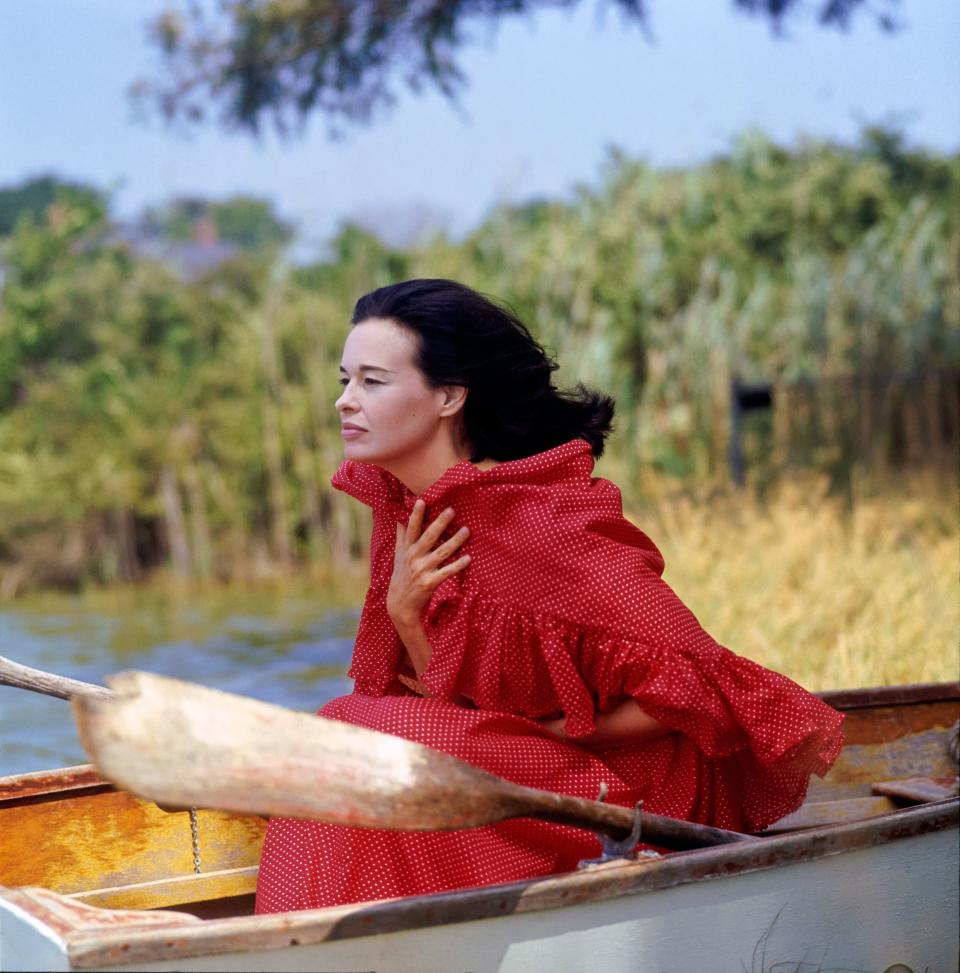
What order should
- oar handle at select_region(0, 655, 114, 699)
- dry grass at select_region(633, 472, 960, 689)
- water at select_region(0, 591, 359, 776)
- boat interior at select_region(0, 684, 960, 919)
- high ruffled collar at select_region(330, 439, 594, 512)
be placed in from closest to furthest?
high ruffled collar at select_region(330, 439, 594, 512), oar handle at select_region(0, 655, 114, 699), boat interior at select_region(0, 684, 960, 919), dry grass at select_region(633, 472, 960, 689), water at select_region(0, 591, 359, 776)

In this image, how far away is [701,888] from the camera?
2.09m

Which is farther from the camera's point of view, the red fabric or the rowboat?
the red fabric

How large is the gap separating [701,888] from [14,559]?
428 inches

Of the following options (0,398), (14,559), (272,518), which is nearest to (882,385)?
(272,518)

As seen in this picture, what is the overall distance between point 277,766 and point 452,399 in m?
0.79

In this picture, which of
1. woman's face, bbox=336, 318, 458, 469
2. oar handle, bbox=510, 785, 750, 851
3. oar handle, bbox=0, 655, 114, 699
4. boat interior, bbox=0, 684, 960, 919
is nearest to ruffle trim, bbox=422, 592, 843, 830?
oar handle, bbox=510, 785, 750, 851

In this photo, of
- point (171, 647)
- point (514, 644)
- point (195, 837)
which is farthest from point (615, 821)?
point (171, 647)

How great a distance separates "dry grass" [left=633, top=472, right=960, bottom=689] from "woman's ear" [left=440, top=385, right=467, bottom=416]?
7.13 feet

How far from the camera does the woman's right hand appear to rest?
2.23m

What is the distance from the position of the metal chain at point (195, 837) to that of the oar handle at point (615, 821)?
35.1 inches

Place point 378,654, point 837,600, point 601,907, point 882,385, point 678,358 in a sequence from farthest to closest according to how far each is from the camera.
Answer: point 678,358 → point 882,385 → point 837,600 → point 378,654 → point 601,907

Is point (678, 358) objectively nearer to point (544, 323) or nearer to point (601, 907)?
point (544, 323)

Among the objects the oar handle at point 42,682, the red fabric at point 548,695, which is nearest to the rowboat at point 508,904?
the red fabric at point 548,695

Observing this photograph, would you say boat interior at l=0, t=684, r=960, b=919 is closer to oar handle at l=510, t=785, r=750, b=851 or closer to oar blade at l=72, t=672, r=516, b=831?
oar handle at l=510, t=785, r=750, b=851
